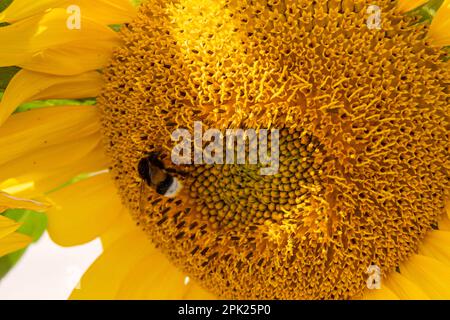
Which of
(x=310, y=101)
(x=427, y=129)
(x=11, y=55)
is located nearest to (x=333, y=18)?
(x=310, y=101)

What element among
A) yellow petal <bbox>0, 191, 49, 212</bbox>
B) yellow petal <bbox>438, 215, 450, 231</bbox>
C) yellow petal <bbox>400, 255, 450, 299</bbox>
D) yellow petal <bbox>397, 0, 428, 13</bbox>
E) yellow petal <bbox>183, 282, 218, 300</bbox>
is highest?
yellow petal <bbox>397, 0, 428, 13</bbox>

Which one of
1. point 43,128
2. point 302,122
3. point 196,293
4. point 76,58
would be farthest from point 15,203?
point 302,122

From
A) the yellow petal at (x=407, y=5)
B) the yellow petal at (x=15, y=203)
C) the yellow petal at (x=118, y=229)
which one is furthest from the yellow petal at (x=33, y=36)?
the yellow petal at (x=407, y=5)

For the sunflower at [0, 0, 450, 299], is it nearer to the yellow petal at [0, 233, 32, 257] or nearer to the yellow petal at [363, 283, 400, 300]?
the yellow petal at [363, 283, 400, 300]

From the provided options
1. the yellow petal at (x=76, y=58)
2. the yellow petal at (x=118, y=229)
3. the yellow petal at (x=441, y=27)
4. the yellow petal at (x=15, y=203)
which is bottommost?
the yellow petal at (x=118, y=229)

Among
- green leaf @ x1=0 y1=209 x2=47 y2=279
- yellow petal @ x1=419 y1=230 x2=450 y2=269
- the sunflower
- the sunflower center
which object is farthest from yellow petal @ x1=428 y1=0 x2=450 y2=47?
green leaf @ x1=0 y1=209 x2=47 y2=279

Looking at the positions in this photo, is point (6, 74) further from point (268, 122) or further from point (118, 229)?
point (268, 122)

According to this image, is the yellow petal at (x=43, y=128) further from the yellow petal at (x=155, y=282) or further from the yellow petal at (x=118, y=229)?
the yellow petal at (x=155, y=282)
